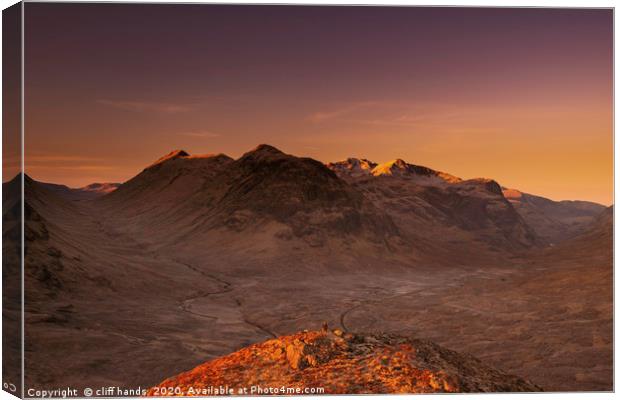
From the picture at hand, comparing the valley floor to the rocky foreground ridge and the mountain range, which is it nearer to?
the mountain range

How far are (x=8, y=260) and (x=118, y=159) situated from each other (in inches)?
549

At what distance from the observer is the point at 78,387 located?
1800 centimetres

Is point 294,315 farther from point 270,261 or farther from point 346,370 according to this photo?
point 270,261

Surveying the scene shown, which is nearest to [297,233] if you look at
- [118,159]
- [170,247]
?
[170,247]

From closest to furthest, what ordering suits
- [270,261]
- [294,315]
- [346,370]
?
1. [346,370]
2. [294,315]
3. [270,261]

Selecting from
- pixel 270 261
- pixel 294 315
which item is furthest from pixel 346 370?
pixel 270 261

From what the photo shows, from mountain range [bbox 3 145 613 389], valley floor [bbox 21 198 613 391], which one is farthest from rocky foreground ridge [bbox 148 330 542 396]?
mountain range [bbox 3 145 613 389]

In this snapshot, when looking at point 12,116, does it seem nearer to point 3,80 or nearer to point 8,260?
point 3,80

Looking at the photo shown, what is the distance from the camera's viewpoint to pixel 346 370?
1620cm

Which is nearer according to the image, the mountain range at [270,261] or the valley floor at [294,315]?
the valley floor at [294,315]

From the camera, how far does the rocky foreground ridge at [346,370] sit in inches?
626

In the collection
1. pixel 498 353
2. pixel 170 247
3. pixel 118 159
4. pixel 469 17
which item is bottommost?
pixel 498 353

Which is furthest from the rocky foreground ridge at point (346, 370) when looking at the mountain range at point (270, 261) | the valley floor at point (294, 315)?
the mountain range at point (270, 261)

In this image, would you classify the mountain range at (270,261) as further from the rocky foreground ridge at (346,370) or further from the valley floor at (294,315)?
the rocky foreground ridge at (346,370)
